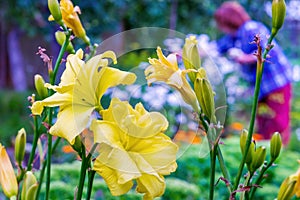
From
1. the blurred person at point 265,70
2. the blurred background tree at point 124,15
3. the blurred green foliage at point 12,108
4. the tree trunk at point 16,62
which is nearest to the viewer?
the blurred person at point 265,70

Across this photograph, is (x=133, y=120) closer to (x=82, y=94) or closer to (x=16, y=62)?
(x=82, y=94)

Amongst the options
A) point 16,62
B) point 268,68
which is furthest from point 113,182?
point 16,62

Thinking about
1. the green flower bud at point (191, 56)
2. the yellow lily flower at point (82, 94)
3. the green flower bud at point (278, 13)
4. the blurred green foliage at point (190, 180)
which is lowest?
the blurred green foliage at point (190, 180)

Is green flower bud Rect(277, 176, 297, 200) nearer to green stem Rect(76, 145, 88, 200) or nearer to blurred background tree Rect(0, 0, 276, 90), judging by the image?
green stem Rect(76, 145, 88, 200)

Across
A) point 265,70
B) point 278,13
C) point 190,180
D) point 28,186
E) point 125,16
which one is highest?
point 125,16

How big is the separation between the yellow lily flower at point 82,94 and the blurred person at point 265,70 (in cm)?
223

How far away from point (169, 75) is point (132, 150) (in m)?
0.07

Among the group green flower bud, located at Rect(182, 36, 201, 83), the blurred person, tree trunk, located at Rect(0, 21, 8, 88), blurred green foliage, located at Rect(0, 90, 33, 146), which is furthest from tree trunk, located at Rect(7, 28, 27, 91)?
green flower bud, located at Rect(182, 36, 201, 83)

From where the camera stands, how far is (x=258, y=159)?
1.44 ft

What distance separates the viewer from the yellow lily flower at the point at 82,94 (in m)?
0.38

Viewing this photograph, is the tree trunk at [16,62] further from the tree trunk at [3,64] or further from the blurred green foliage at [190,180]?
the blurred green foliage at [190,180]

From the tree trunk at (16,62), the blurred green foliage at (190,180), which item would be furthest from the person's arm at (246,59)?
the tree trunk at (16,62)

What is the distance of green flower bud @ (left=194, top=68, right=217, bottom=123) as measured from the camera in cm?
42

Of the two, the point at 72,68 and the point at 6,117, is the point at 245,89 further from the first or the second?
the point at 72,68
